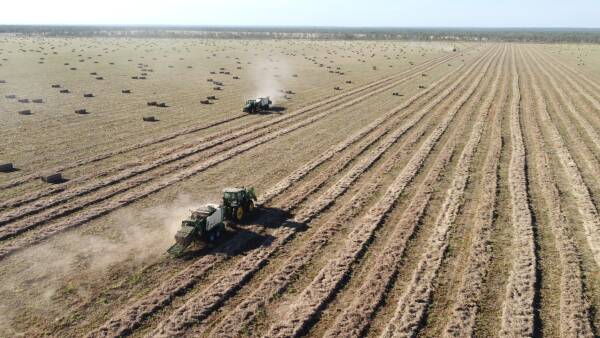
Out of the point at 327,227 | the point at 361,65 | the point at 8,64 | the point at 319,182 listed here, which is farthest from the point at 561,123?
the point at 8,64

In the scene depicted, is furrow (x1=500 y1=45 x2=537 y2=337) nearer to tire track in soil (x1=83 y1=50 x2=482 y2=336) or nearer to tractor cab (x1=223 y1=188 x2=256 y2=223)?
tire track in soil (x1=83 y1=50 x2=482 y2=336)

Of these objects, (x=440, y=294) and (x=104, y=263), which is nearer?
(x=440, y=294)

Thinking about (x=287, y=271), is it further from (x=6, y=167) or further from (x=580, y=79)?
(x=580, y=79)

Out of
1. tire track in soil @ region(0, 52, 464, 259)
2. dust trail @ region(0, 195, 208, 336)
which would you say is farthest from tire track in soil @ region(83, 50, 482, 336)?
tire track in soil @ region(0, 52, 464, 259)

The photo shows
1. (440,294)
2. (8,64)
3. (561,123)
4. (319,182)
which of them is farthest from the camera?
(8,64)

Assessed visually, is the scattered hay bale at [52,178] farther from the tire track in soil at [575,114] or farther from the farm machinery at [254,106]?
the tire track in soil at [575,114]

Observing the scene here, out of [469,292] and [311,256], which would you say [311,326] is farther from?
[469,292]

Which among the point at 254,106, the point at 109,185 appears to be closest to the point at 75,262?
the point at 109,185
